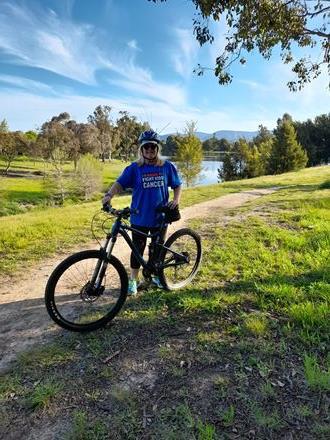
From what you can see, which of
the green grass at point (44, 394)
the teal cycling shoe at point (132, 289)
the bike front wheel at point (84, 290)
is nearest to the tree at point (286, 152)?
the teal cycling shoe at point (132, 289)

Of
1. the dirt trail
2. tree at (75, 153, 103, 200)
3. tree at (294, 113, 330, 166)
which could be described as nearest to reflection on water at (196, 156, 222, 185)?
tree at (75, 153, 103, 200)

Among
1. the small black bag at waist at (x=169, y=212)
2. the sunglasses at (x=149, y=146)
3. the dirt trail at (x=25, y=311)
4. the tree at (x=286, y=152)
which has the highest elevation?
the tree at (x=286, y=152)

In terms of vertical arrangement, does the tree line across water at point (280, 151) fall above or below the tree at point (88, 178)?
above

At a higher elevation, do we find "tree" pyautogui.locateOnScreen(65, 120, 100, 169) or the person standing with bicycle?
"tree" pyautogui.locateOnScreen(65, 120, 100, 169)

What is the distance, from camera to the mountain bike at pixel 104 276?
3.90 metres

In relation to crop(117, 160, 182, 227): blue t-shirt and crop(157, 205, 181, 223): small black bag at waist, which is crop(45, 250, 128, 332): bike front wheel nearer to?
crop(117, 160, 182, 227): blue t-shirt

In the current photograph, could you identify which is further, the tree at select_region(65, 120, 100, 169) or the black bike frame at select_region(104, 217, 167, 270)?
the tree at select_region(65, 120, 100, 169)

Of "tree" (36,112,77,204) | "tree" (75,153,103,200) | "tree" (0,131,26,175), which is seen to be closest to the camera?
"tree" (75,153,103,200)

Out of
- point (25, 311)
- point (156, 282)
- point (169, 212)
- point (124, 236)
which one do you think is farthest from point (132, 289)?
point (25, 311)

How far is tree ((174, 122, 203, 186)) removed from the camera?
3725 centimetres

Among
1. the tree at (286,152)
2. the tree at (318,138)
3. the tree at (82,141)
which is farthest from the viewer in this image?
the tree at (318,138)

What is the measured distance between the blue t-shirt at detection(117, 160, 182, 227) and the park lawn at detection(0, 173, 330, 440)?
3.79ft

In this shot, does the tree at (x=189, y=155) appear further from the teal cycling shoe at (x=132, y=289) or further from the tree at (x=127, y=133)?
the tree at (x=127, y=133)

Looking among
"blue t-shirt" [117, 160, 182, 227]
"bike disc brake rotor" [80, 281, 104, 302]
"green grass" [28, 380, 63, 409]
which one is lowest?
"green grass" [28, 380, 63, 409]
